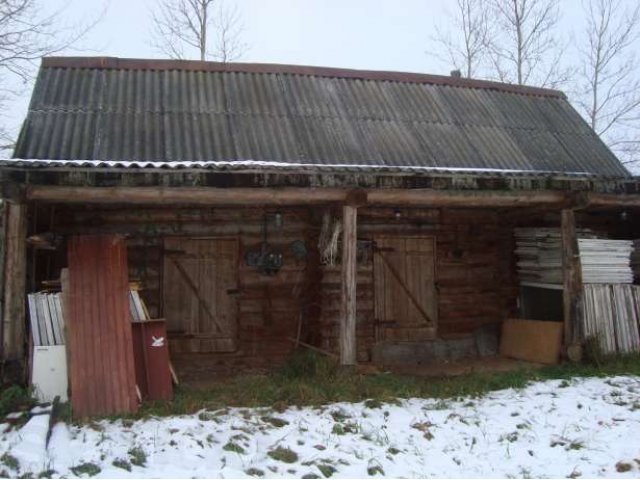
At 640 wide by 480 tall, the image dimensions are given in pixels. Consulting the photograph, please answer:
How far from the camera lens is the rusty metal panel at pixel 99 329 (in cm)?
656

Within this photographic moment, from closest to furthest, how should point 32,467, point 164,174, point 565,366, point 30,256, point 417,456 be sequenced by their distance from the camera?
1. point 32,467
2. point 417,456
3. point 164,174
4. point 30,256
5. point 565,366

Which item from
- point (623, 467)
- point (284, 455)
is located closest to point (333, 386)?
point (284, 455)

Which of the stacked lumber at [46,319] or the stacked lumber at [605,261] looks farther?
the stacked lumber at [605,261]

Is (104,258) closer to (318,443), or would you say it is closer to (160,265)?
(160,265)

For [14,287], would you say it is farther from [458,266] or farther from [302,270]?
[458,266]

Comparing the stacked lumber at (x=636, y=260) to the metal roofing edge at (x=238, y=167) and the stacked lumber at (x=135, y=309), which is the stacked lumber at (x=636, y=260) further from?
the stacked lumber at (x=135, y=309)

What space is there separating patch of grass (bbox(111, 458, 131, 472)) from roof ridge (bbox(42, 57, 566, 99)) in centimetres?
727

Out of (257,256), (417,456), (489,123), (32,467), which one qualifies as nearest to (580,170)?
(489,123)

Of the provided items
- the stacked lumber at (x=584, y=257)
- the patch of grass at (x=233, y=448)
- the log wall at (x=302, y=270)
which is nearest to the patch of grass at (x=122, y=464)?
the patch of grass at (x=233, y=448)

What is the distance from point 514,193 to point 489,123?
3051 millimetres

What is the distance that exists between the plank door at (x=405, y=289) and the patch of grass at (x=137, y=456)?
5.13 meters

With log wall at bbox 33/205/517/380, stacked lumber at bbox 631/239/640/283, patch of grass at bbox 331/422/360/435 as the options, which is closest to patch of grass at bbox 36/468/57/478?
patch of grass at bbox 331/422/360/435

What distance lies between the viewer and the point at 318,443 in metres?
5.90

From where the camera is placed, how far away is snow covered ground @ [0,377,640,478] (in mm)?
5309
